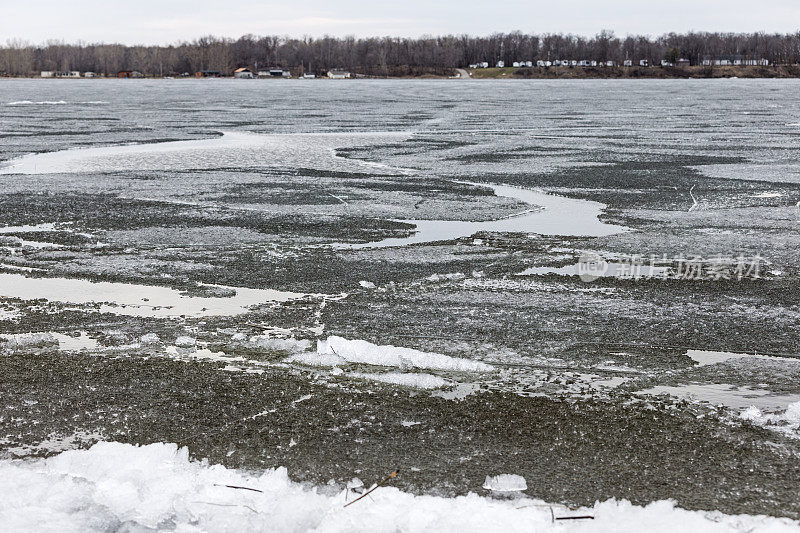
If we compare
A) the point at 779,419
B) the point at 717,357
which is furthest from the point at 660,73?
the point at 779,419

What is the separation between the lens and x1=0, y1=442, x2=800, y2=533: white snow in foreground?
3723 millimetres

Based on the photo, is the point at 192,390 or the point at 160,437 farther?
the point at 192,390

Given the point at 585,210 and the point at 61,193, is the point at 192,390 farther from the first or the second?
the point at 61,193

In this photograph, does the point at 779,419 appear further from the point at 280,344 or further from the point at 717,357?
the point at 280,344

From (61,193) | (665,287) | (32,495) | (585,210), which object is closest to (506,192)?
(585,210)

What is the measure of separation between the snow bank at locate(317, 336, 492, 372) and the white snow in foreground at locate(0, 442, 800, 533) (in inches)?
61.2

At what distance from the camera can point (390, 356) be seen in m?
5.83

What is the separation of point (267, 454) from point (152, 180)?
1181 cm

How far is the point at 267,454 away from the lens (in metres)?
4.36

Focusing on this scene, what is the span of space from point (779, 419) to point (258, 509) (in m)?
3.06

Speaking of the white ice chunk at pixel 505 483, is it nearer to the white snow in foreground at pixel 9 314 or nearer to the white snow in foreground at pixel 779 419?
the white snow in foreground at pixel 779 419

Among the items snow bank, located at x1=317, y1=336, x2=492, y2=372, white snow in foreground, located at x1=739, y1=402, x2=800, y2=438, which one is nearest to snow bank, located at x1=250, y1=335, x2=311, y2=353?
snow bank, located at x1=317, y1=336, x2=492, y2=372

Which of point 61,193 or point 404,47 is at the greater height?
point 404,47

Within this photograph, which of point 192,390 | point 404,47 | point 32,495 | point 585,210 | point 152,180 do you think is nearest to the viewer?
point 32,495
